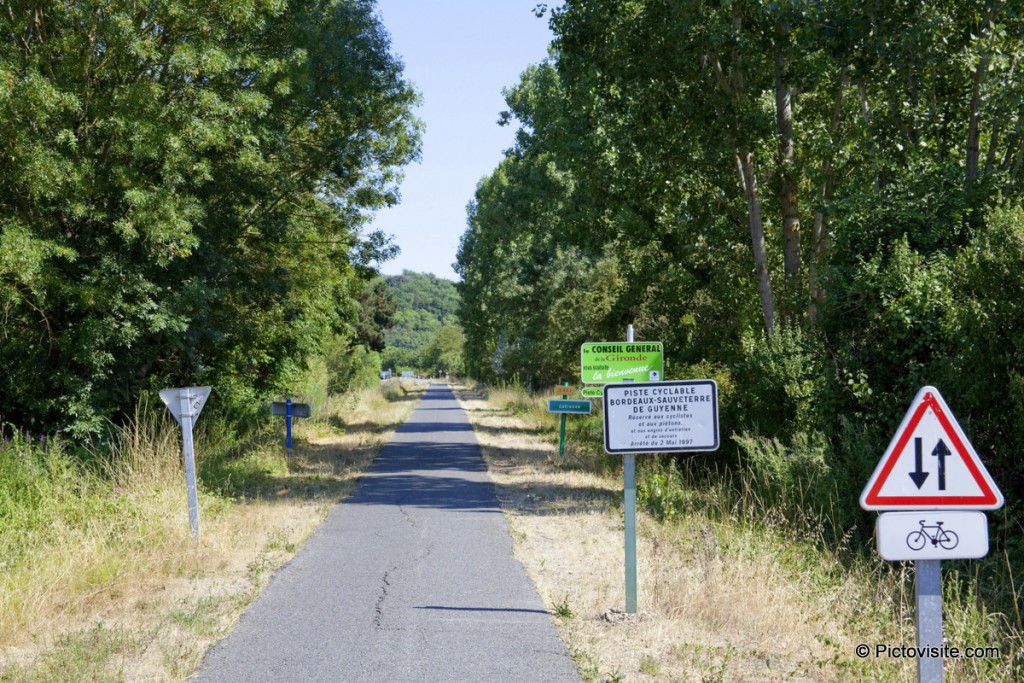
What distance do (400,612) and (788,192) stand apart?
12.6m

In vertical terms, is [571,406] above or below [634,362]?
below

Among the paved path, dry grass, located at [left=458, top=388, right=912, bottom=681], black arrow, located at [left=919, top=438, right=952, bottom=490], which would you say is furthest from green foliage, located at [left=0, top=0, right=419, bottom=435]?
black arrow, located at [left=919, top=438, right=952, bottom=490]

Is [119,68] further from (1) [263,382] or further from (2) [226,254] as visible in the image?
(1) [263,382]

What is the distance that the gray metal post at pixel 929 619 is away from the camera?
4234 mm

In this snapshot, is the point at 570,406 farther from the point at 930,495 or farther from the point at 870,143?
the point at 930,495

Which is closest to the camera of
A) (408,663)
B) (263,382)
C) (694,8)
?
(408,663)

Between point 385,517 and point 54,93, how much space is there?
7.28 m

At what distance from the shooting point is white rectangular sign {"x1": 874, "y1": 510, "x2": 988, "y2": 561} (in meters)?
4.38

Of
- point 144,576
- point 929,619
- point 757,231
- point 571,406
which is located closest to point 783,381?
point 757,231

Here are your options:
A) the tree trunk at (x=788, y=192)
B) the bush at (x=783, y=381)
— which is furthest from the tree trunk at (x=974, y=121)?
the bush at (x=783, y=381)

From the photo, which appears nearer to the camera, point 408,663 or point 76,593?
point 408,663

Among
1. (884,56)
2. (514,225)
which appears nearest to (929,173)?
(884,56)

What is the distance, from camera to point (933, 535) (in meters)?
4.40

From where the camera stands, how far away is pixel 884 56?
14125 mm
